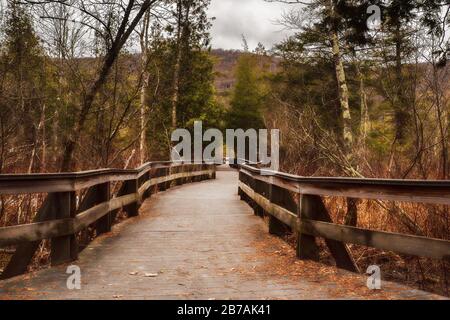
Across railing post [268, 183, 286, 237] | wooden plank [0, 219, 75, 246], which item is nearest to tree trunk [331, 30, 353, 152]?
railing post [268, 183, 286, 237]

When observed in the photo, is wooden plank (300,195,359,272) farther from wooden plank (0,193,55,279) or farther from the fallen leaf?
wooden plank (0,193,55,279)

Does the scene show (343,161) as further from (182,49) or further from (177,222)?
(182,49)

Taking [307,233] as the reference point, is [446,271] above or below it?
below

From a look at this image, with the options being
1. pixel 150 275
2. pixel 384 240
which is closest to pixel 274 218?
pixel 150 275

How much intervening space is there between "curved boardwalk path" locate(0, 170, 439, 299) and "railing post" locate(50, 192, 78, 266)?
181mm

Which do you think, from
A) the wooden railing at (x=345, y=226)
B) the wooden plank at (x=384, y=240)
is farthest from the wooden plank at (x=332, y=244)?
the wooden plank at (x=384, y=240)

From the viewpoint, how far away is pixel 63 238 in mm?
5059

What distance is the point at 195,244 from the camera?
21.5 feet

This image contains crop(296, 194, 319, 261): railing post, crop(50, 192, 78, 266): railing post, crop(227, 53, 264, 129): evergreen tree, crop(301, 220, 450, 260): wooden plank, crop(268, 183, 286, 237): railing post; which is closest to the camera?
crop(301, 220, 450, 260): wooden plank

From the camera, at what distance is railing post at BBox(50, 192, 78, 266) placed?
4.93 meters

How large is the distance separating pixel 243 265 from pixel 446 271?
2.98 meters

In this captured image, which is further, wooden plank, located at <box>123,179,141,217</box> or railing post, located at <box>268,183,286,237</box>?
wooden plank, located at <box>123,179,141,217</box>

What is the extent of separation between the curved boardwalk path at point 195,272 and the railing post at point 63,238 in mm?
181
